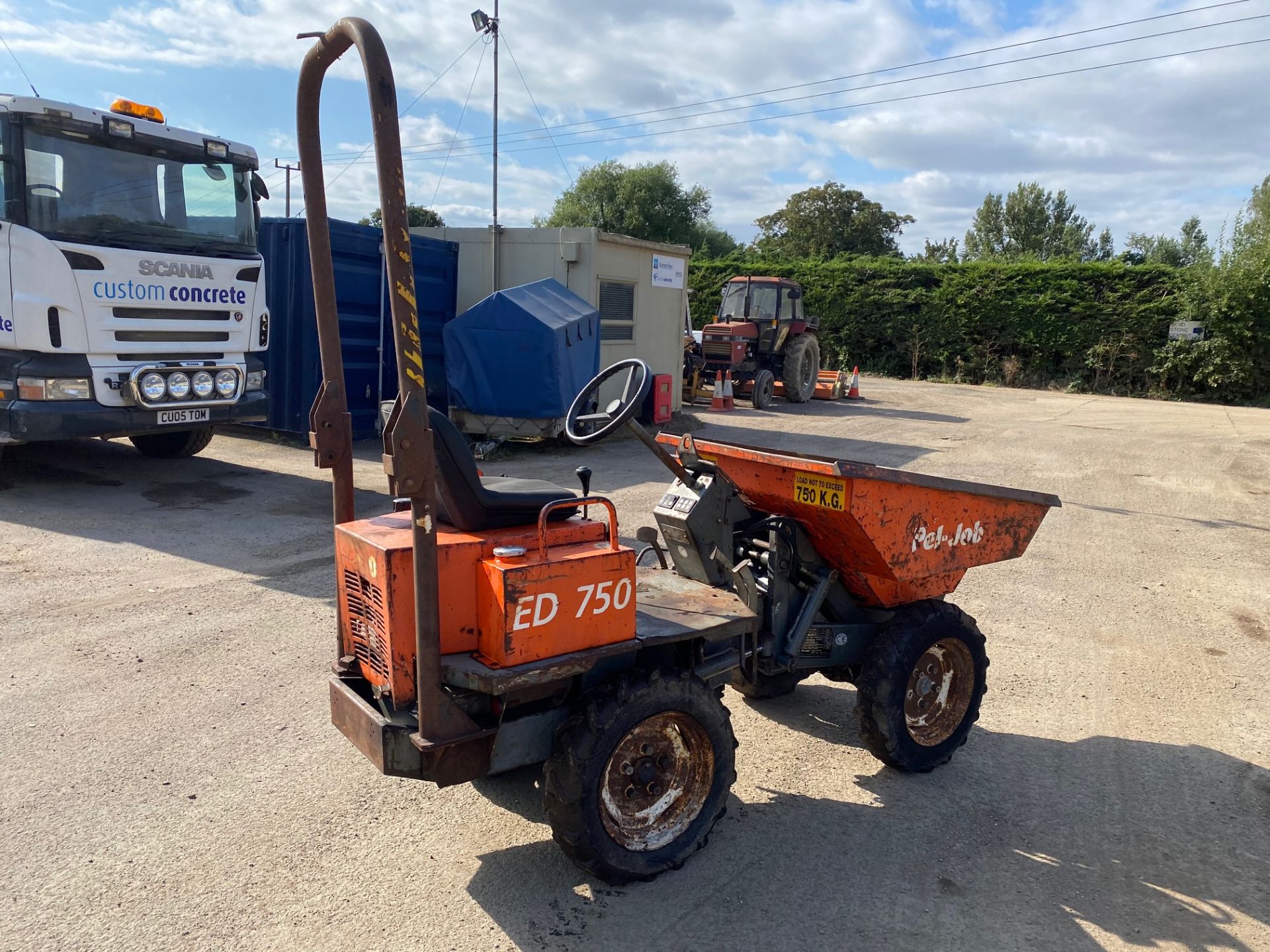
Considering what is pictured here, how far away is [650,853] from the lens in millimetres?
3137

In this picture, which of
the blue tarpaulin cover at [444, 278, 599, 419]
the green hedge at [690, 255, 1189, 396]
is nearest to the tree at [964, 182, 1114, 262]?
the green hedge at [690, 255, 1189, 396]

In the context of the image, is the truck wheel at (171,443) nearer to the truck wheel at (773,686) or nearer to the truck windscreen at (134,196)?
the truck windscreen at (134,196)

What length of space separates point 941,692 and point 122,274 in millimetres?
6988

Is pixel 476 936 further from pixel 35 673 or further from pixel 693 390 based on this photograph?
pixel 693 390

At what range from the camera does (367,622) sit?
10.0 feet

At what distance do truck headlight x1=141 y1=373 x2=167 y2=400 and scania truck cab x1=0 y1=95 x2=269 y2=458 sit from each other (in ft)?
0.04

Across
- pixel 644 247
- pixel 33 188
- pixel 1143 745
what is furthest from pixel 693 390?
pixel 1143 745

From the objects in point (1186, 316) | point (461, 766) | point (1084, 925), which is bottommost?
point (1084, 925)

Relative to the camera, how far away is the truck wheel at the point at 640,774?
294cm

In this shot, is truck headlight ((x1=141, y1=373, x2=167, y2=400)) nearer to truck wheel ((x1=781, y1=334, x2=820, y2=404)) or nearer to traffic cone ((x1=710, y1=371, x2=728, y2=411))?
traffic cone ((x1=710, y1=371, x2=728, y2=411))

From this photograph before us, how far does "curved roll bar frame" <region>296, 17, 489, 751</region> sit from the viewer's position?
243 centimetres

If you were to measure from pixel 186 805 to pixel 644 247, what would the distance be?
12.0 m

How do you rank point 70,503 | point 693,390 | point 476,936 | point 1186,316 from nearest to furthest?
point 476,936, point 70,503, point 693,390, point 1186,316

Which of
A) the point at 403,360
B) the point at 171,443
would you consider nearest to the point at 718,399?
the point at 171,443
